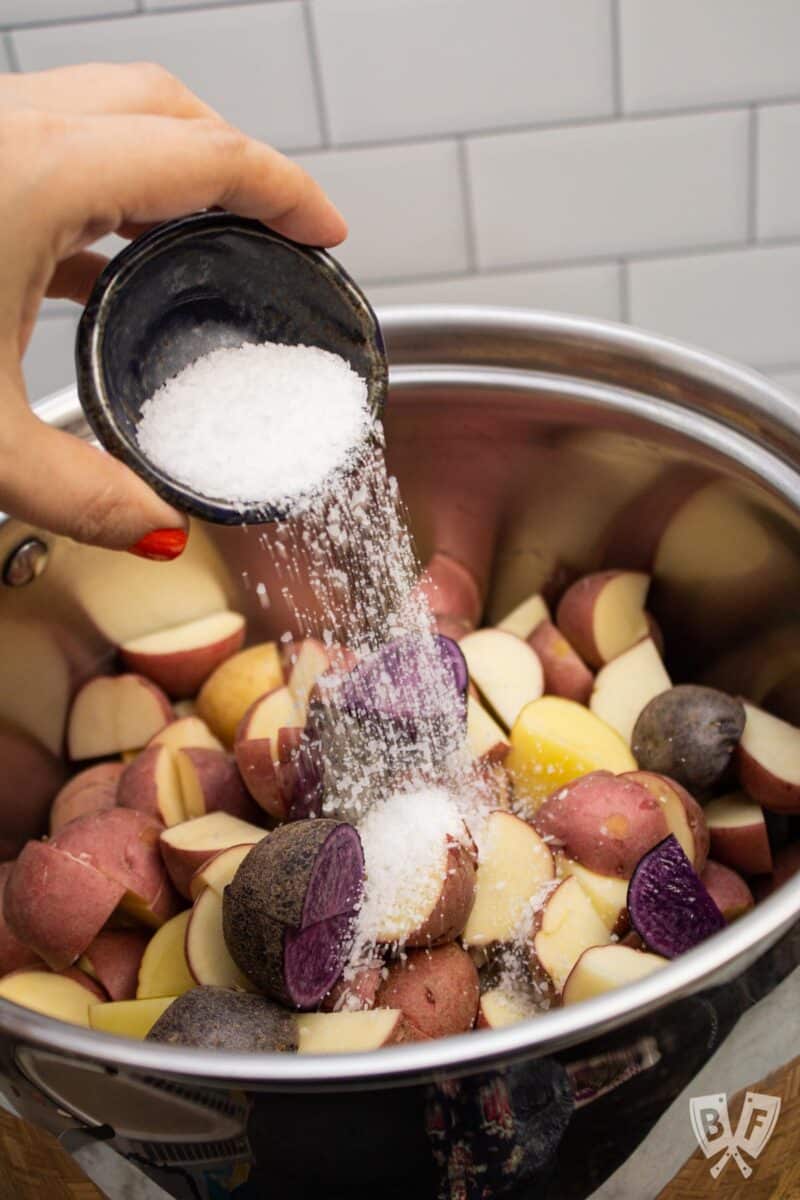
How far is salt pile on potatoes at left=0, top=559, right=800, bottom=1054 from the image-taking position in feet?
2.59

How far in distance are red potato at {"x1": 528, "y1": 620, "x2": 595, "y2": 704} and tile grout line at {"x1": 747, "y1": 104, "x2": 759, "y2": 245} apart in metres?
0.71

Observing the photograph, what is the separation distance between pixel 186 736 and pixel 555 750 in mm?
384

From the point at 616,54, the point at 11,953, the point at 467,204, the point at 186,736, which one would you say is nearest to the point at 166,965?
the point at 11,953

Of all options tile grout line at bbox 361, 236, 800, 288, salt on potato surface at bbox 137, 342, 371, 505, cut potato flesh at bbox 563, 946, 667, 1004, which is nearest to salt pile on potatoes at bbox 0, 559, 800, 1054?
cut potato flesh at bbox 563, 946, 667, 1004

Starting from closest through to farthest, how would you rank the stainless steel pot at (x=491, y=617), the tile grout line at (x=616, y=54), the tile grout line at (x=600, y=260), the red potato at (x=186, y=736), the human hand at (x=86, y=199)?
the stainless steel pot at (x=491, y=617)
the human hand at (x=86, y=199)
the red potato at (x=186, y=736)
the tile grout line at (x=616, y=54)
the tile grout line at (x=600, y=260)

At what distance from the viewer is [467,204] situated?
147 centimetres

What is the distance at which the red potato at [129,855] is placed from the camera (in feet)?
3.04

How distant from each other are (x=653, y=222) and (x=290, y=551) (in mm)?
727

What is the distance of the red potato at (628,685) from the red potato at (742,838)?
130 millimetres

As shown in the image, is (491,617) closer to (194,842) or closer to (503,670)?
(503,670)

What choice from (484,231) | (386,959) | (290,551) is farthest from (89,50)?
(386,959)

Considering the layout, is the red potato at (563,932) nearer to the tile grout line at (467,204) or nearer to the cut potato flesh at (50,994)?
the cut potato flesh at (50,994)

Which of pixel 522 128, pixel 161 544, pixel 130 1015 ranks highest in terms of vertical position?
pixel 522 128

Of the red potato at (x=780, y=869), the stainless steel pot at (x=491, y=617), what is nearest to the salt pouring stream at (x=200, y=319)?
the stainless steel pot at (x=491, y=617)
